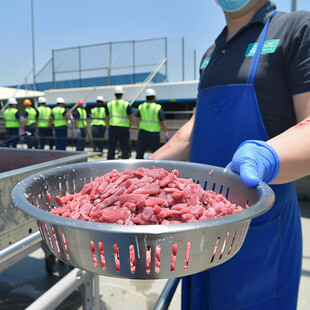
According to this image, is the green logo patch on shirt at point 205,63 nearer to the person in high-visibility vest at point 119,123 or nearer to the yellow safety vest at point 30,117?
the person in high-visibility vest at point 119,123

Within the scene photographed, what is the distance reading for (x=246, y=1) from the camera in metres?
1.40

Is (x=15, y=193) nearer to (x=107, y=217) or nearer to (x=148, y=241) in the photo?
(x=107, y=217)

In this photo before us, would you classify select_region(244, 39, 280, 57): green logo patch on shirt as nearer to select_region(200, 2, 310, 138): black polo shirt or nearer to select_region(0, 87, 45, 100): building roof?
select_region(200, 2, 310, 138): black polo shirt

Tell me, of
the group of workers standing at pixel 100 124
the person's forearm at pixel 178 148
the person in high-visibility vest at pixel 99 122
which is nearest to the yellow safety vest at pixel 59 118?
the group of workers standing at pixel 100 124

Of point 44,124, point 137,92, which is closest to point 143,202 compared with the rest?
point 44,124

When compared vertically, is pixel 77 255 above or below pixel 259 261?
above

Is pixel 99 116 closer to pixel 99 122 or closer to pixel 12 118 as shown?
pixel 99 122

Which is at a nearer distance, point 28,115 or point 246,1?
point 246,1

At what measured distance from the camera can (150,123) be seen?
7.27 m

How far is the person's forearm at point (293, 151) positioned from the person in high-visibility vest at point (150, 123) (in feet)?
20.3

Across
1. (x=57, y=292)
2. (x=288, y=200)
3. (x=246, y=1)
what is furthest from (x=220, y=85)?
(x=57, y=292)

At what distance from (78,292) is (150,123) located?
16.9 feet

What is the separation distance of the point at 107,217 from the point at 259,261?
915 mm

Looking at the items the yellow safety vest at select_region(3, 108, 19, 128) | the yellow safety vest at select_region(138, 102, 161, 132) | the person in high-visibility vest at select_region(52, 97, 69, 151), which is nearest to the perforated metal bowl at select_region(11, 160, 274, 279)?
the yellow safety vest at select_region(138, 102, 161, 132)
